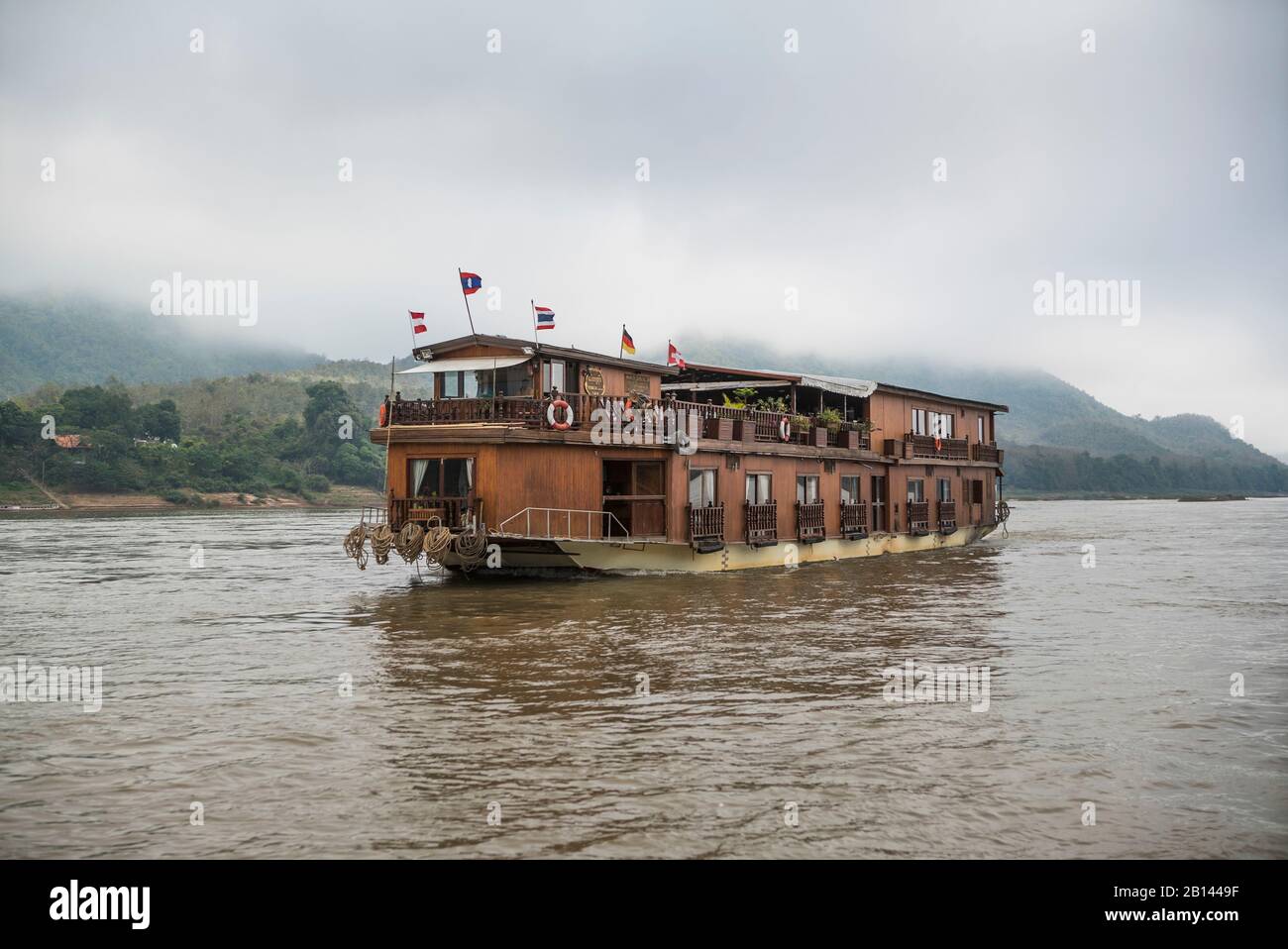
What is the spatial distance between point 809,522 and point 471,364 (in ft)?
37.6

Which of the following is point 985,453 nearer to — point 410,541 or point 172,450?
point 410,541

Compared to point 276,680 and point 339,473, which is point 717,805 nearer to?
point 276,680

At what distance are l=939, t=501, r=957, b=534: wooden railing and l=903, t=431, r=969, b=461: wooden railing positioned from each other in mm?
1786

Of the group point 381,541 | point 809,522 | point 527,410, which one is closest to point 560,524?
point 527,410

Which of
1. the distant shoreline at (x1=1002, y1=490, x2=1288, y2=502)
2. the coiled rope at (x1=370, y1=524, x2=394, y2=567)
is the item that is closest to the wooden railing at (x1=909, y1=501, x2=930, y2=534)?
the coiled rope at (x1=370, y1=524, x2=394, y2=567)

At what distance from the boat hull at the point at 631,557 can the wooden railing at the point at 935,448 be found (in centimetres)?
650

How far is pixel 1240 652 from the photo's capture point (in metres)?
13.9

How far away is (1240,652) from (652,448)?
42.5 ft

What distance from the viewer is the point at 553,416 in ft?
70.3

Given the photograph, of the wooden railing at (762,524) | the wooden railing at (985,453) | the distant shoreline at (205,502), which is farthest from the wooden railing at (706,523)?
the distant shoreline at (205,502)

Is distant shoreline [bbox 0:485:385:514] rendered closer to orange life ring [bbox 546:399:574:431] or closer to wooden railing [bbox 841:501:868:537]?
wooden railing [bbox 841:501:868:537]

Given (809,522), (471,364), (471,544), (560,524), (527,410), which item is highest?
(471,364)

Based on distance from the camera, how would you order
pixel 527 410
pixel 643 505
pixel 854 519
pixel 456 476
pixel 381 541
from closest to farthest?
pixel 381 541 → pixel 527 410 → pixel 456 476 → pixel 643 505 → pixel 854 519
